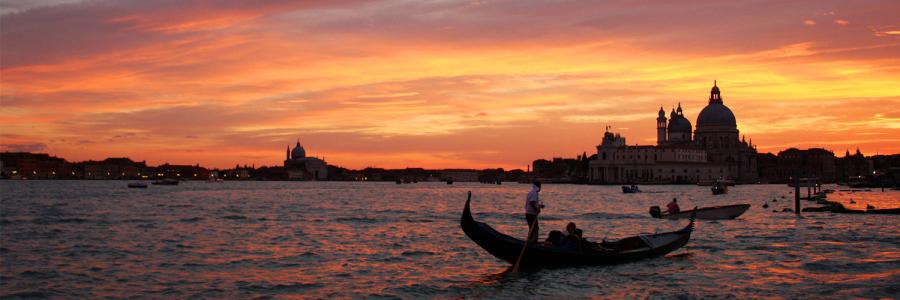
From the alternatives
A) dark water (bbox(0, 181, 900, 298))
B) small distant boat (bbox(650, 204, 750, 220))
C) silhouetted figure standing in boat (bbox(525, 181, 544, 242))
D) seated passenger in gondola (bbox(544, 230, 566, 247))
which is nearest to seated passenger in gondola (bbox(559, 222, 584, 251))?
seated passenger in gondola (bbox(544, 230, 566, 247))

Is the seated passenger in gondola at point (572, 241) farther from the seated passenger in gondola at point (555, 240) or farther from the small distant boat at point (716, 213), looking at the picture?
the small distant boat at point (716, 213)

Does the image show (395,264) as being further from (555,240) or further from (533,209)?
(555,240)

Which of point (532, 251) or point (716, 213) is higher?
point (716, 213)

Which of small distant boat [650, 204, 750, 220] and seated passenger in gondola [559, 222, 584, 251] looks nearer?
seated passenger in gondola [559, 222, 584, 251]

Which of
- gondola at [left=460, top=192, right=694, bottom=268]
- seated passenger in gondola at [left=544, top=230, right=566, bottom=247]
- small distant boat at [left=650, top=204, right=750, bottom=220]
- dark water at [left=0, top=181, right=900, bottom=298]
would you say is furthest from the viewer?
small distant boat at [left=650, top=204, right=750, bottom=220]

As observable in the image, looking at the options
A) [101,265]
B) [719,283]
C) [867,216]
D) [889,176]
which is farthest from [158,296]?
[889,176]

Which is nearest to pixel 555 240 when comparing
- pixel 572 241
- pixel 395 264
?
pixel 572 241

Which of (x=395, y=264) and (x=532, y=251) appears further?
(x=395, y=264)

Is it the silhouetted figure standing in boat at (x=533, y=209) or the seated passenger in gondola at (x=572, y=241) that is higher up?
the silhouetted figure standing in boat at (x=533, y=209)

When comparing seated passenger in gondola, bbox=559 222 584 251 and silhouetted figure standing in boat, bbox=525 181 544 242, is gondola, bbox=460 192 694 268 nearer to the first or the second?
seated passenger in gondola, bbox=559 222 584 251

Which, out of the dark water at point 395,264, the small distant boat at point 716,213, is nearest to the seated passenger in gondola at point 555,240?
the dark water at point 395,264

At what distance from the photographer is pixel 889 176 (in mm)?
165125

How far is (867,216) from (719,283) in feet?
97.3

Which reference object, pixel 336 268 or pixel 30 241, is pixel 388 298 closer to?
pixel 336 268
